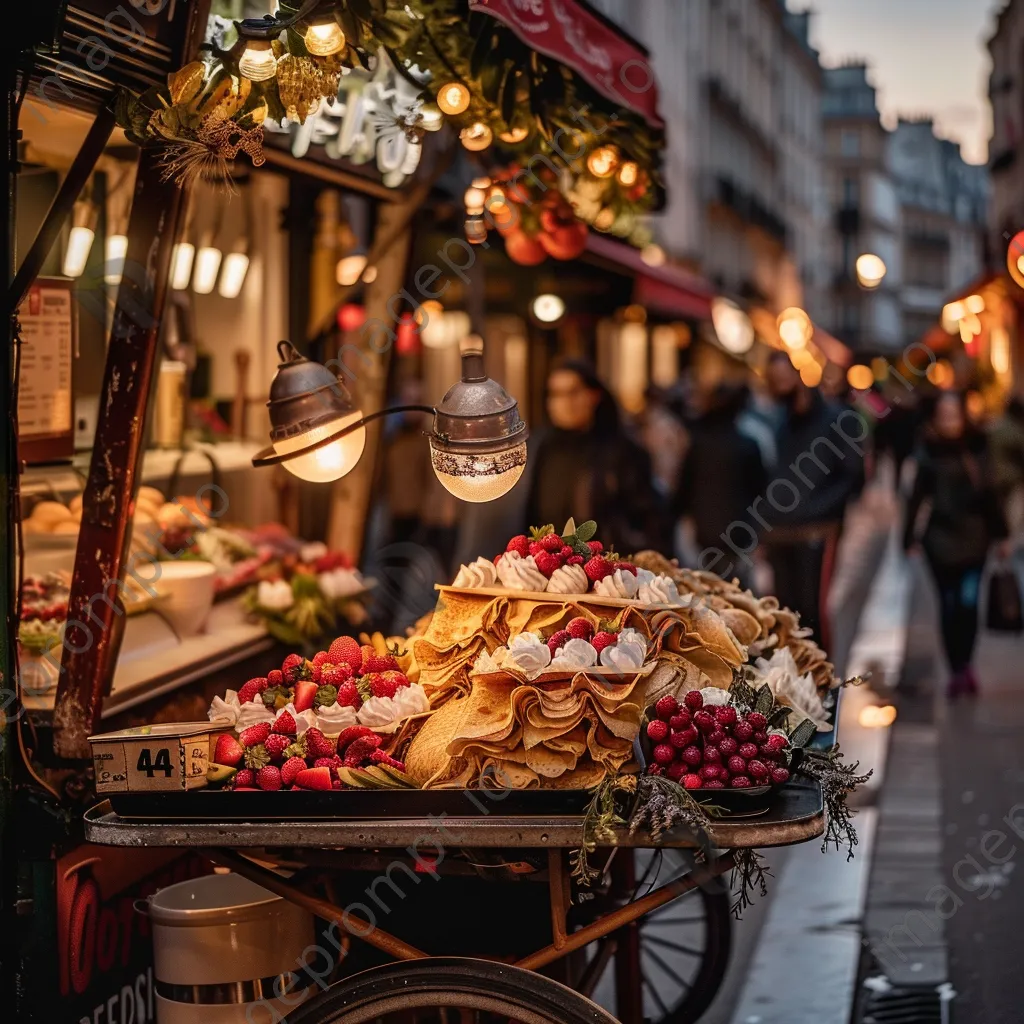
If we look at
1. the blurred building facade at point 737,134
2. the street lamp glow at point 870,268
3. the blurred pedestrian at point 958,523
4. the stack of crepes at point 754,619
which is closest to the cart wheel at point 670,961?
the stack of crepes at point 754,619

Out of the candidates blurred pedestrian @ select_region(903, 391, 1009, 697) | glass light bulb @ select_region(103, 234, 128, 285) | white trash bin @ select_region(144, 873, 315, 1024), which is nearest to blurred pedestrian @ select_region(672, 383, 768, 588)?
blurred pedestrian @ select_region(903, 391, 1009, 697)

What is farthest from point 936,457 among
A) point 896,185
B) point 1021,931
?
point 896,185

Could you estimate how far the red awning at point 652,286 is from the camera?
11625mm

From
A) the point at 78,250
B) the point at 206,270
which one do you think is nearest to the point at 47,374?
the point at 78,250

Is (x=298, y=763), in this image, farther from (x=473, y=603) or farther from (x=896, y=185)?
(x=896, y=185)

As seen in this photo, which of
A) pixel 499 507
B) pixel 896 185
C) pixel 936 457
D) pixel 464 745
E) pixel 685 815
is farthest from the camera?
pixel 896 185

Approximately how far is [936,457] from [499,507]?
149 inches

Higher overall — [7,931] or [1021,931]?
[7,931]

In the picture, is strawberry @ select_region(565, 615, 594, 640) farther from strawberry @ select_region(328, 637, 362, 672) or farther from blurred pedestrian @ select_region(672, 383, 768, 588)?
blurred pedestrian @ select_region(672, 383, 768, 588)

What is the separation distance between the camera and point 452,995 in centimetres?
325

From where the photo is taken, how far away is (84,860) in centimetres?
411

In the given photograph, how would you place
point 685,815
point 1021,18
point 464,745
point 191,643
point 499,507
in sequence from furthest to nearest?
point 1021,18 → point 499,507 → point 191,643 → point 464,745 → point 685,815

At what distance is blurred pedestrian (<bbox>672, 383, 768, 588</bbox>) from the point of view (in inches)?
395

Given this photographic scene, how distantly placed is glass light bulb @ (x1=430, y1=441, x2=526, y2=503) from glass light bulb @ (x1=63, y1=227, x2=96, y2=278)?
7.32 feet
